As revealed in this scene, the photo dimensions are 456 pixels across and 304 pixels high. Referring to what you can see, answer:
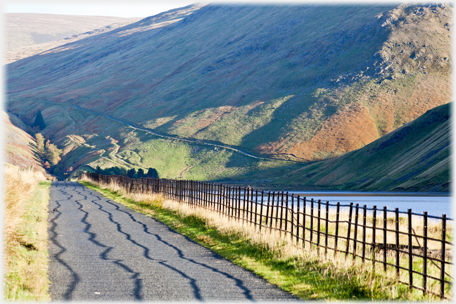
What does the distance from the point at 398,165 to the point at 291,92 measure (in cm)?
5942

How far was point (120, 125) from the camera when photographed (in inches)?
5886

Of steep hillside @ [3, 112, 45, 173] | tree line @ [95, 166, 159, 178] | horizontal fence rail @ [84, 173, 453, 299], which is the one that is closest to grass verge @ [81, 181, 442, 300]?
horizontal fence rail @ [84, 173, 453, 299]

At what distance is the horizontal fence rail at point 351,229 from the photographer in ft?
32.1

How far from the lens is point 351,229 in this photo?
83.9 feet

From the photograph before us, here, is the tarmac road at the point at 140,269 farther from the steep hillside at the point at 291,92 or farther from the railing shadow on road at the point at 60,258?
the steep hillside at the point at 291,92

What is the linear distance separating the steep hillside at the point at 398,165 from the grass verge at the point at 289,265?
62.4 metres

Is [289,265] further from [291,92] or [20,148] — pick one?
[291,92]

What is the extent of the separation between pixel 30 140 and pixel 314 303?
141 m

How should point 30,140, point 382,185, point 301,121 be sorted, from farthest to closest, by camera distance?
point 30,140 → point 301,121 → point 382,185

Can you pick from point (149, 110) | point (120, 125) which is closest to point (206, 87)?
point (149, 110)

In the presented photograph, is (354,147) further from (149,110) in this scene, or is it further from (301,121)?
(149,110)

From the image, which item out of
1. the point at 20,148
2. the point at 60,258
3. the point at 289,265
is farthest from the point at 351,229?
the point at 20,148

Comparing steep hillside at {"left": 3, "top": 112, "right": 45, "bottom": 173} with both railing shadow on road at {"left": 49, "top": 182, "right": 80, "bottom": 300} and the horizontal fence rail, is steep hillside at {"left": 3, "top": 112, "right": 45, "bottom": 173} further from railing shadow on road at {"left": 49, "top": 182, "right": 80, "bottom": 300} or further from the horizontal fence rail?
railing shadow on road at {"left": 49, "top": 182, "right": 80, "bottom": 300}

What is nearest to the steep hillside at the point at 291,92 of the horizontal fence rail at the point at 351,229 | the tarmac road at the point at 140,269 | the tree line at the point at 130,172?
the tree line at the point at 130,172
